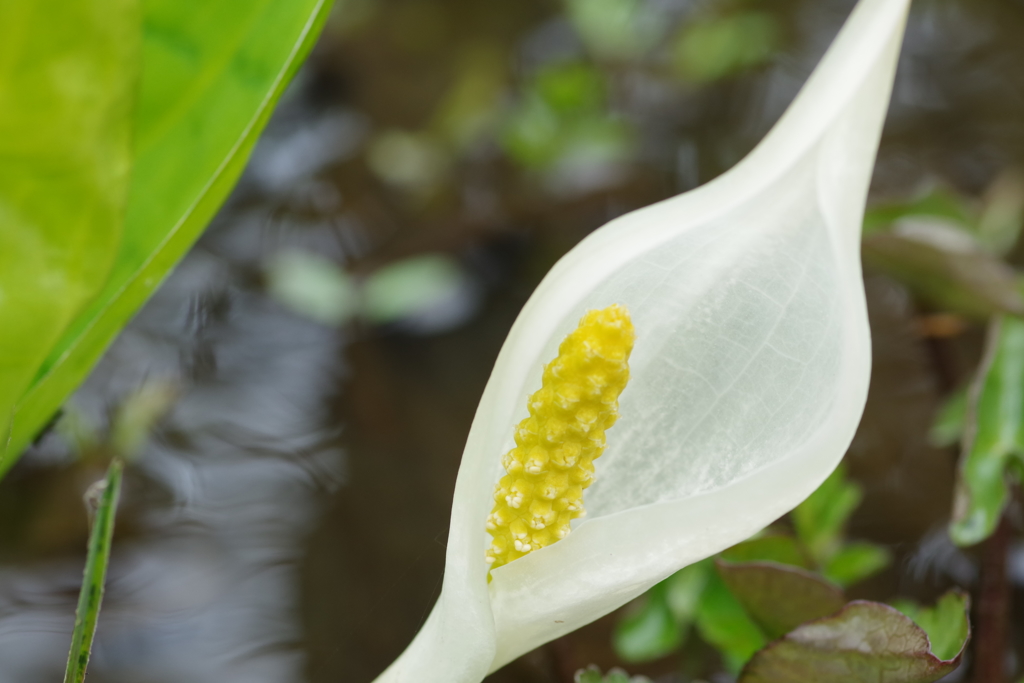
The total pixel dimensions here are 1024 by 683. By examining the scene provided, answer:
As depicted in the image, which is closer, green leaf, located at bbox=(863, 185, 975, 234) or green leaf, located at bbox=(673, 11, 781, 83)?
green leaf, located at bbox=(863, 185, 975, 234)

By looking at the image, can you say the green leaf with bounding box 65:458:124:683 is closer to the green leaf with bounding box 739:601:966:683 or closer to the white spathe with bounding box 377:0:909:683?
the white spathe with bounding box 377:0:909:683

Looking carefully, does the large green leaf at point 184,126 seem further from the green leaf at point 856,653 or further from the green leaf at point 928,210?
the green leaf at point 928,210

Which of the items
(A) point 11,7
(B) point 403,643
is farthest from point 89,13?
(B) point 403,643

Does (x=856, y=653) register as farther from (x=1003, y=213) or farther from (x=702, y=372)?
(x=1003, y=213)

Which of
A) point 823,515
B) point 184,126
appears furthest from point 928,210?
point 184,126

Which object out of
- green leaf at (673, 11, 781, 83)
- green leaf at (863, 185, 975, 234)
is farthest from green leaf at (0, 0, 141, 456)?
green leaf at (673, 11, 781, 83)

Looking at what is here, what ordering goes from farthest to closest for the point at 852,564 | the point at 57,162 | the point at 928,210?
the point at 928,210, the point at 852,564, the point at 57,162
